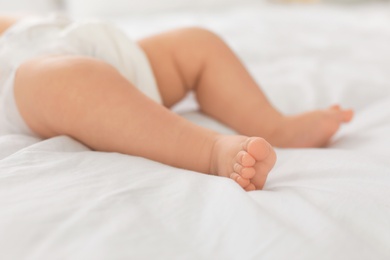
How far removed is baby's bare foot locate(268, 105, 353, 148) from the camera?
0.84 m

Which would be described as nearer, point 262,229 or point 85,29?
point 262,229

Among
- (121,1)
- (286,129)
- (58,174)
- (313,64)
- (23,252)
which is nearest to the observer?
(23,252)

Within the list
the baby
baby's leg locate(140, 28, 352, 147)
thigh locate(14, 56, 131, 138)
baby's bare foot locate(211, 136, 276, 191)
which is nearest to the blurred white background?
the baby

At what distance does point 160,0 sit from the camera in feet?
6.91

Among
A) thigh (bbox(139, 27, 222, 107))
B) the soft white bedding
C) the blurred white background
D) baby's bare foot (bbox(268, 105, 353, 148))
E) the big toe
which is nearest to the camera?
the soft white bedding

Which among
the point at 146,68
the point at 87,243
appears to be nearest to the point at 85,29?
the point at 146,68

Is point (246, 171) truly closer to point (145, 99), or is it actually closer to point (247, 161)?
point (247, 161)

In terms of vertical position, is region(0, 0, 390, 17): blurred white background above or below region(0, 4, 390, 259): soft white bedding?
below

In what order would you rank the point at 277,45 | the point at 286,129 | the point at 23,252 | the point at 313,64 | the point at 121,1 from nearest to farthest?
the point at 23,252 < the point at 286,129 < the point at 313,64 < the point at 277,45 < the point at 121,1

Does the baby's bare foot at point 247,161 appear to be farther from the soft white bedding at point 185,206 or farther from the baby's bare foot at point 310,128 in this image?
the baby's bare foot at point 310,128

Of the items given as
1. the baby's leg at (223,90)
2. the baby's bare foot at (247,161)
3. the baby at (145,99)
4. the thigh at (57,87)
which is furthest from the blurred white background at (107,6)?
the baby's bare foot at (247,161)

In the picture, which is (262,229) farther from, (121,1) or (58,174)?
(121,1)

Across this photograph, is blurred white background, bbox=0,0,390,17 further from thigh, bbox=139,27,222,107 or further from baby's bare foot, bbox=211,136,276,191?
baby's bare foot, bbox=211,136,276,191

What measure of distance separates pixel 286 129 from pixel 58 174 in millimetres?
433
